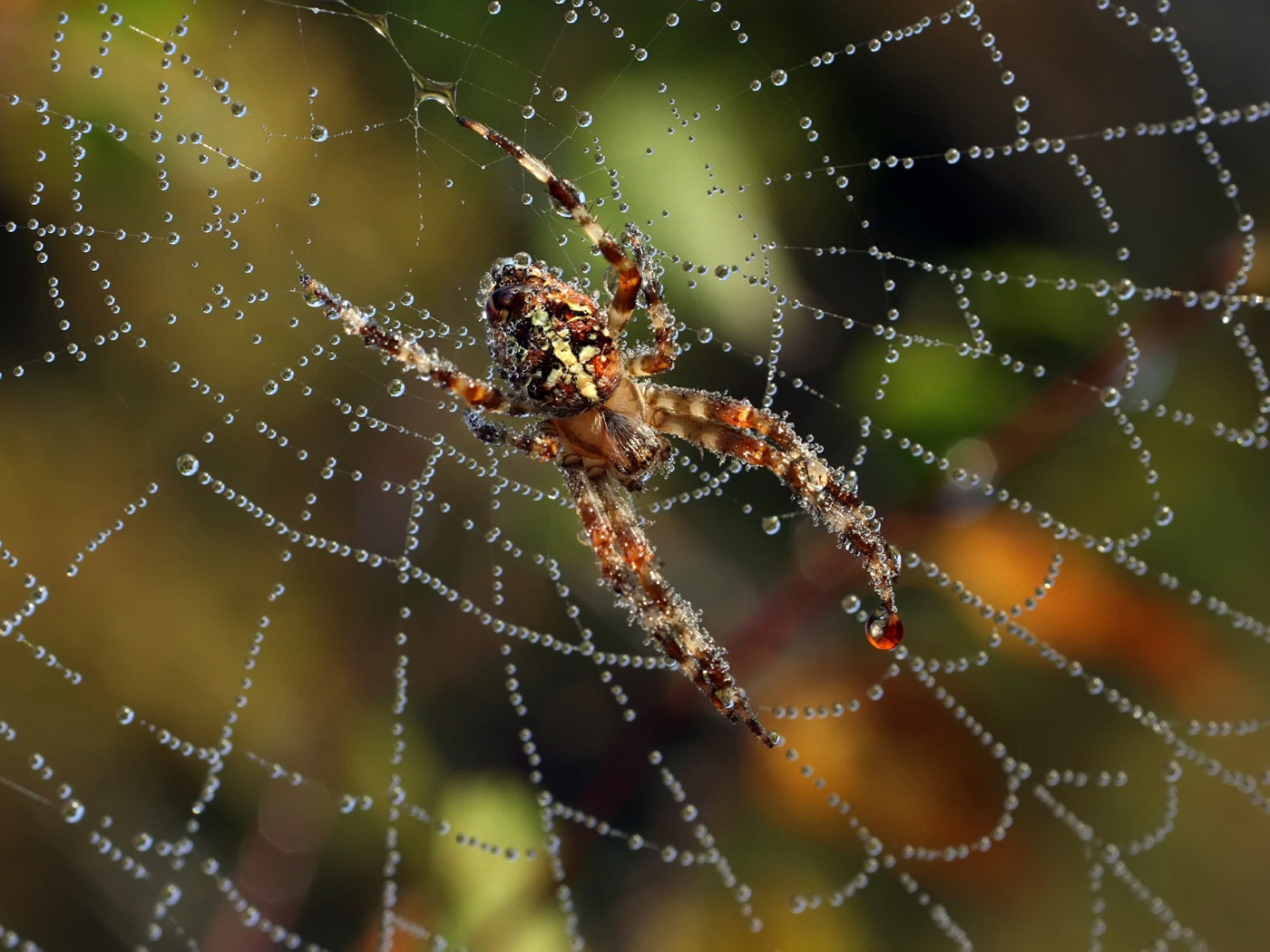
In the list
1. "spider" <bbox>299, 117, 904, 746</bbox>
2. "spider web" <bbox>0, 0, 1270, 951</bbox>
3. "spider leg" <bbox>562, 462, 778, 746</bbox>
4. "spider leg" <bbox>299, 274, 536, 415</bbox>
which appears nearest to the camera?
"spider leg" <bbox>299, 274, 536, 415</bbox>

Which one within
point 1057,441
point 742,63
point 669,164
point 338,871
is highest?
point 742,63

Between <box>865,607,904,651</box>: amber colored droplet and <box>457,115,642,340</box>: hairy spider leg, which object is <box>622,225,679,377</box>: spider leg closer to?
<box>457,115,642,340</box>: hairy spider leg

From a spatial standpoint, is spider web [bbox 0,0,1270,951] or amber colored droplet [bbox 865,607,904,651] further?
spider web [bbox 0,0,1270,951]

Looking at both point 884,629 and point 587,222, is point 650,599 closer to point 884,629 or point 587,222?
point 884,629

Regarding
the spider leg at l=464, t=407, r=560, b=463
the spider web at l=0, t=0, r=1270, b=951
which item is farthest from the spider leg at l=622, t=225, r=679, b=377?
the spider web at l=0, t=0, r=1270, b=951

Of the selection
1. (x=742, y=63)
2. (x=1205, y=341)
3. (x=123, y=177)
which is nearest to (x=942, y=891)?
(x=1205, y=341)

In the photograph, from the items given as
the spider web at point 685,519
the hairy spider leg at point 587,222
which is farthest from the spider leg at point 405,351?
the spider web at point 685,519

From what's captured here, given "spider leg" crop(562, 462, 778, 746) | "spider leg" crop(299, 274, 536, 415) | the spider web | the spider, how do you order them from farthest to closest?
the spider web → "spider leg" crop(562, 462, 778, 746) → the spider → "spider leg" crop(299, 274, 536, 415)

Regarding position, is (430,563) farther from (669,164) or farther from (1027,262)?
(1027,262)
